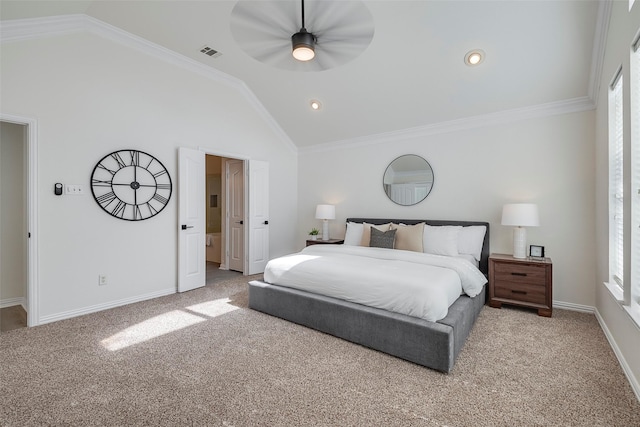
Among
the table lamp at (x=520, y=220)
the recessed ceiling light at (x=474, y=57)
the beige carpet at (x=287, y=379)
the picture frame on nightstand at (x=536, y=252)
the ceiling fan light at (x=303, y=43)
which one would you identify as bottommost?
the beige carpet at (x=287, y=379)

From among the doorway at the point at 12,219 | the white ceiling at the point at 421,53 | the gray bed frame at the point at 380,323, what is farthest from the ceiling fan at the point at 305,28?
the doorway at the point at 12,219

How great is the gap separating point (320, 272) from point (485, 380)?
1593mm

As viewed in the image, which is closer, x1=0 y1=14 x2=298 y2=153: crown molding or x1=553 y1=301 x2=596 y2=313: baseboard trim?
x1=0 y1=14 x2=298 y2=153: crown molding

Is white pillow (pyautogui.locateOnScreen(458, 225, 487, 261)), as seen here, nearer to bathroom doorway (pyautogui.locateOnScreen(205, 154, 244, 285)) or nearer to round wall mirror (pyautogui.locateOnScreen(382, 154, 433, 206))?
round wall mirror (pyautogui.locateOnScreen(382, 154, 433, 206))

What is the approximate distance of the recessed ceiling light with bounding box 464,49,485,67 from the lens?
325 centimetres

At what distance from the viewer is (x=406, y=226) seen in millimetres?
4320

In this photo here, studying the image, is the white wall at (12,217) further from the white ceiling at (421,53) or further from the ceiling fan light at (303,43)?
the ceiling fan light at (303,43)

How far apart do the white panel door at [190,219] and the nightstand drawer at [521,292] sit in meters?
4.04

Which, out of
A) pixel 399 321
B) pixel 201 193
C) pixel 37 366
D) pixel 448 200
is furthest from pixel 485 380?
pixel 201 193

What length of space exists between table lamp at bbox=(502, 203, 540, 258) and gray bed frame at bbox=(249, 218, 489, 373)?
77 cm

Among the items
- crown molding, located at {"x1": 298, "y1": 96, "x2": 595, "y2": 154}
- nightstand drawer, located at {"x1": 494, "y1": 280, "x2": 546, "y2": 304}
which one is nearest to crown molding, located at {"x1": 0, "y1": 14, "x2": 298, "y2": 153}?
crown molding, located at {"x1": 298, "y1": 96, "x2": 595, "y2": 154}

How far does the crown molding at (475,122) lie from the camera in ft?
11.6

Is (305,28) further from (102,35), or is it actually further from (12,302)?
(12,302)

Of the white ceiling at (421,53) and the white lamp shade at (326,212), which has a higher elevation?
the white ceiling at (421,53)
